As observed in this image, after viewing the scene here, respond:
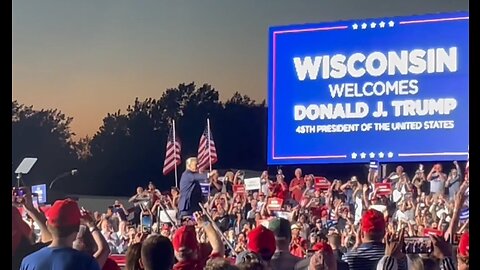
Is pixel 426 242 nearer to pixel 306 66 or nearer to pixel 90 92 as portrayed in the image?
pixel 306 66

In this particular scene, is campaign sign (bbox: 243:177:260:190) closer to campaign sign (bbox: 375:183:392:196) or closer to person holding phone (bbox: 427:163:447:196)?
campaign sign (bbox: 375:183:392:196)

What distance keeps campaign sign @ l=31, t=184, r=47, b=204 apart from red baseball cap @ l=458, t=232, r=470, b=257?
1.87m

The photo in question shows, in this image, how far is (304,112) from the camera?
4.51 m

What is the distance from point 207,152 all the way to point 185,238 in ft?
1.26

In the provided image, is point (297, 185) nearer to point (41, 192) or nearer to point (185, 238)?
point (185, 238)

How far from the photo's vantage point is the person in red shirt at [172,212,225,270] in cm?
455

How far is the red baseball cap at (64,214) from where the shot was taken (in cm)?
475

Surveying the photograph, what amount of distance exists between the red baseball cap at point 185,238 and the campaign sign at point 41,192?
0.66 metres

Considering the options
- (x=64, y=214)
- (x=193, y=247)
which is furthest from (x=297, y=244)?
(x=64, y=214)

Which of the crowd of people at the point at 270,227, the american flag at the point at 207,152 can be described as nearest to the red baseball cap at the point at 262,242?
the crowd of people at the point at 270,227

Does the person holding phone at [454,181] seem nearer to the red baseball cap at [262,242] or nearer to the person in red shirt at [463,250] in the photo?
the person in red shirt at [463,250]

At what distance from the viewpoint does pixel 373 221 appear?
14.2ft

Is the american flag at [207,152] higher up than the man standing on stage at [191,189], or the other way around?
the american flag at [207,152]

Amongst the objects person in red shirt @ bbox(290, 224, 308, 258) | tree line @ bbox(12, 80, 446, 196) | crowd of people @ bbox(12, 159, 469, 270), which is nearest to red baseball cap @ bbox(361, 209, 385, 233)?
crowd of people @ bbox(12, 159, 469, 270)
